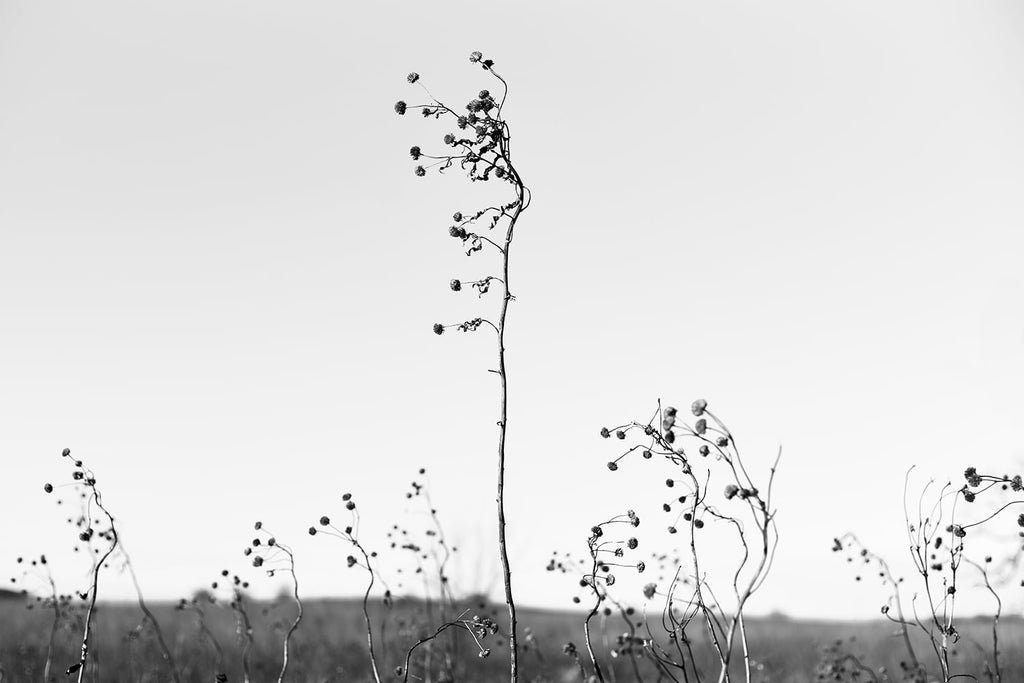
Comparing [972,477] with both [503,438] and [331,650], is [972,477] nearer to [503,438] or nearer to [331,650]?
[503,438]

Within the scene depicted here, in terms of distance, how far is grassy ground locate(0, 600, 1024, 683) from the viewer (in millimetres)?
10992

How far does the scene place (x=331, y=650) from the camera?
1438 cm

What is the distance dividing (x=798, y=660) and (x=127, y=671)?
36.7 feet

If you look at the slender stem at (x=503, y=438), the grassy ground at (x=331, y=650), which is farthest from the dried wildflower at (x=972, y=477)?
the grassy ground at (x=331, y=650)

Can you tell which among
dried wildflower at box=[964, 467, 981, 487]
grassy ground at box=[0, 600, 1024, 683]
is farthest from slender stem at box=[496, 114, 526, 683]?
grassy ground at box=[0, 600, 1024, 683]

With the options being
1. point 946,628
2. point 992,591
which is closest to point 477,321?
point 946,628

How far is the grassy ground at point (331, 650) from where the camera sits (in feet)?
36.1

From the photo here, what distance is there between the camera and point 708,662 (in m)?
14.0

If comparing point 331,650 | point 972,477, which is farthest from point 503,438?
point 331,650

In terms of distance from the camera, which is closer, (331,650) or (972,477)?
(972,477)

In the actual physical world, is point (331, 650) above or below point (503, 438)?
below

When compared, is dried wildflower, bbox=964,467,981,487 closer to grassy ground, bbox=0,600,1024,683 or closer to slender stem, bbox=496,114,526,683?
slender stem, bbox=496,114,526,683

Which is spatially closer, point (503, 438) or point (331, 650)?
point (503, 438)

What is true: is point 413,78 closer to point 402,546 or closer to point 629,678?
point 402,546
